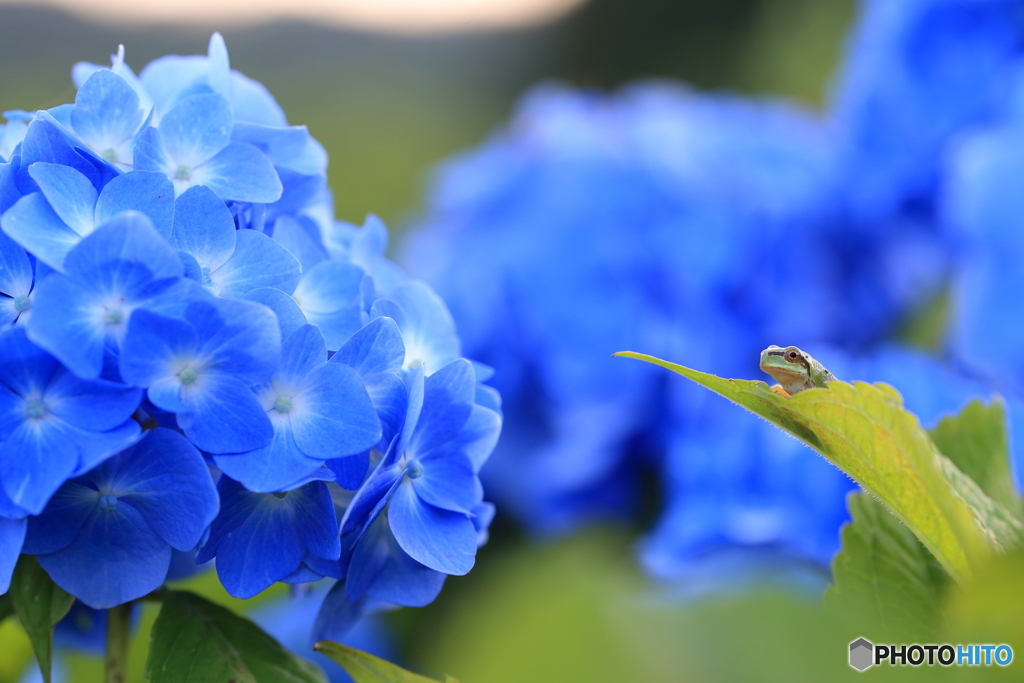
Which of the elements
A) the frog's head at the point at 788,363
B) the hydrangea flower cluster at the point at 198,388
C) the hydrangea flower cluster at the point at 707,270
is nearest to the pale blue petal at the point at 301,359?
the hydrangea flower cluster at the point at 198,388

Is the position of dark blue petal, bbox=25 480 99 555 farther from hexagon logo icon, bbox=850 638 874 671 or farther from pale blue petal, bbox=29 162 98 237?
hexagon logo icon, bbox=850 638 874 671

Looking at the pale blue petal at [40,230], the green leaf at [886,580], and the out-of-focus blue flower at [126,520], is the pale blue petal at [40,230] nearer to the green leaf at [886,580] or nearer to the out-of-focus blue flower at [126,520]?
the out-of-focus blue flower at [126,520]

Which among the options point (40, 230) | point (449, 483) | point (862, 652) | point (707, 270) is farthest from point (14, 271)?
point (707, 270)

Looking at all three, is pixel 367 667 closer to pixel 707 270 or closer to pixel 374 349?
pixel 374 349

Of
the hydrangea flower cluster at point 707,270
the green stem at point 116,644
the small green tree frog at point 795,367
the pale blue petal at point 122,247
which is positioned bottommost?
the green stem at point 116,644

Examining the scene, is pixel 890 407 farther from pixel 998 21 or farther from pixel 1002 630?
pixel 998 21
